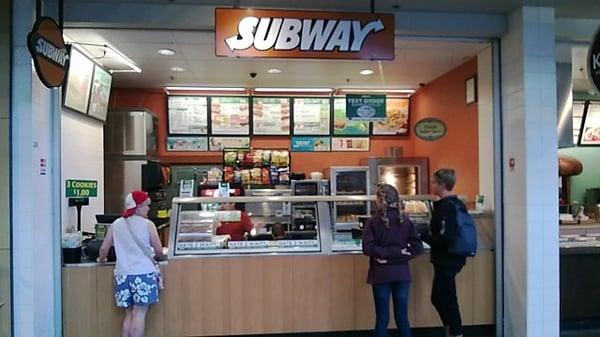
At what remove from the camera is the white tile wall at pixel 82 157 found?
4945mm

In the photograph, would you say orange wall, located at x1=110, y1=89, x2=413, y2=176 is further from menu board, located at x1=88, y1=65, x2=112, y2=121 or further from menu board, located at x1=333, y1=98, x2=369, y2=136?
menu board, located at x1=88, y1=65, x2=112, y2=121

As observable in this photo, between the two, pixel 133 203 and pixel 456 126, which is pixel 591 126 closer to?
pixel 456 126

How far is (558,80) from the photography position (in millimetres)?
5254

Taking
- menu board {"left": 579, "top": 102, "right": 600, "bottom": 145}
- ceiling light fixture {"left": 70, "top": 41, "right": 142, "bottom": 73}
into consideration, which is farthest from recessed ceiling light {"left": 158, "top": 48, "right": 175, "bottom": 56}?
menu board {"left": 579, "top": 102, "right": 600, "bottom": 145}

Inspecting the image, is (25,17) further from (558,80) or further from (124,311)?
(558,80)

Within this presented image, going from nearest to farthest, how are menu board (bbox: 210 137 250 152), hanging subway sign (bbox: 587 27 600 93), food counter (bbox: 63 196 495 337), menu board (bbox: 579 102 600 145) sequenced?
hanging subway sign (bbox: 587 27 600 93), food counter (bbox: 63 196 495 337), menu board (bbox: 579 102 600 145), menu board (bbox: 210 137 250 152)

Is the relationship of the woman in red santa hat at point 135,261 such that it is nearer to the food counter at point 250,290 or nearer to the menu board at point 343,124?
the food counter at point 250,290

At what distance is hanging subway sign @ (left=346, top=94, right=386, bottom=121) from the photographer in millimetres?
5969

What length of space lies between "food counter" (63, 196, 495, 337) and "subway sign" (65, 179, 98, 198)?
0.87 metres

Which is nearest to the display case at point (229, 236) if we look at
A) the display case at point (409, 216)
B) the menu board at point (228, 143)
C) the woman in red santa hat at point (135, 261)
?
the display case at point (409, 216)

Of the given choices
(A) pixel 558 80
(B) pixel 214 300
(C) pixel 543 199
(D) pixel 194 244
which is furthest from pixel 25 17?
(A) pixel 558 80

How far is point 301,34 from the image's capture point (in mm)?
3863

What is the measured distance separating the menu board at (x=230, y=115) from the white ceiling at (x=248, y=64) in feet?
1.56

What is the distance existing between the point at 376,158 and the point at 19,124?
5.03 metres
